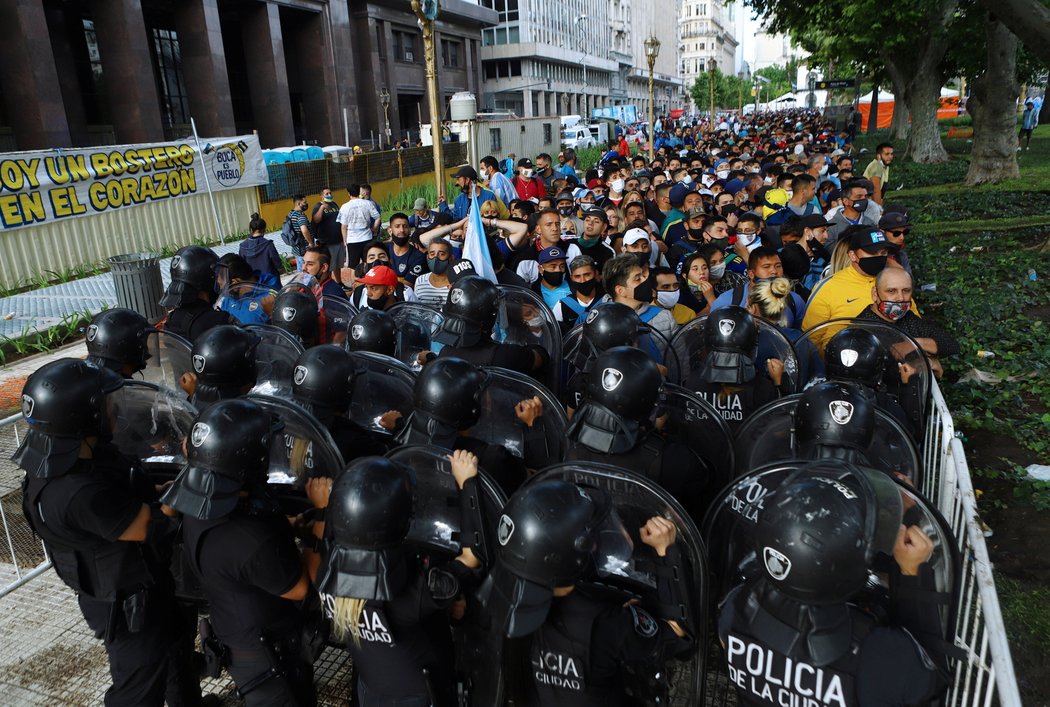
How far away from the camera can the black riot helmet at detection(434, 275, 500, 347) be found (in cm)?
417

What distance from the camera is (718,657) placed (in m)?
3.46

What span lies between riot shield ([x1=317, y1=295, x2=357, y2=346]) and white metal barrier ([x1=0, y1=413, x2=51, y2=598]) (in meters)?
2.03

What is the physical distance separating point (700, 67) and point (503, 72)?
9964cm

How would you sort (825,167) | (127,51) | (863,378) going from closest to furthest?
(863,378), (825,167), (127,51)

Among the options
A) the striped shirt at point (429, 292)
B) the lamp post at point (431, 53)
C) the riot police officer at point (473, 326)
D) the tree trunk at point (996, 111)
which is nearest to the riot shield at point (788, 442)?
the riot police officer at point (473, 326)

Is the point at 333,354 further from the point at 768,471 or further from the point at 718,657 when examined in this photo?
the point at 718,657

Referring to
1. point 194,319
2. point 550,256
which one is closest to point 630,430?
point 550,256

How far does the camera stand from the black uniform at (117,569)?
2684mm

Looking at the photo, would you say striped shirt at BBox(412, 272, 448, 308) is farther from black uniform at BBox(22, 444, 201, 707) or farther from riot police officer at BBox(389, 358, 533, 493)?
black uniform at BBox(22, 444, 201, 707)

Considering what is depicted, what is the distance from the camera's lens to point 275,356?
14.9ft

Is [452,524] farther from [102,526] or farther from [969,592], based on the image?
[969,592]

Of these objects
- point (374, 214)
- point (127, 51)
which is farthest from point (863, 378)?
point (127, 51)

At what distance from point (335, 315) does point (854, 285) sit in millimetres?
3788

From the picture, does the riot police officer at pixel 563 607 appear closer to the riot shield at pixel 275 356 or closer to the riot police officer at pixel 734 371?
the riot police officer at pixel 734 371
